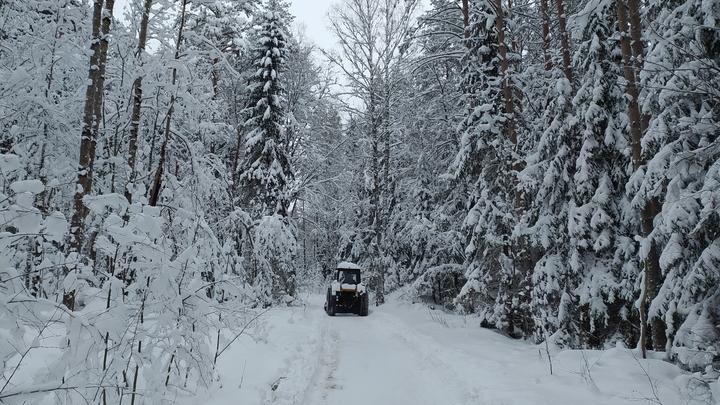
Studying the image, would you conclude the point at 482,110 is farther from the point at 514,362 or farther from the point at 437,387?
the point at 437,387

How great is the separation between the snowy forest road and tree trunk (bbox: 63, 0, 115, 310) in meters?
3.64

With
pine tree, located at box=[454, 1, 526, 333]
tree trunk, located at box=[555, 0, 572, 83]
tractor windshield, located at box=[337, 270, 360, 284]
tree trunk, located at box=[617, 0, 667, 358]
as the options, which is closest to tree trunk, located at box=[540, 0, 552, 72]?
tree trunk, located at box=[555, 0, 572, 83]

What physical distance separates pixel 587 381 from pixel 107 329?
5.65 meters

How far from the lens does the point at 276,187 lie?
665 inches

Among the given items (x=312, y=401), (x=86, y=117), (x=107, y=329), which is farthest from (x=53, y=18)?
(x=312, y=401)

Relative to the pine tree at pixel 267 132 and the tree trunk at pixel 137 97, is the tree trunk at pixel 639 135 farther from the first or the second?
the pine tree at pixel 267 132

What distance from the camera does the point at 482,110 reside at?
10266 mm

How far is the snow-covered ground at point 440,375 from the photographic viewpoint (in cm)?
479

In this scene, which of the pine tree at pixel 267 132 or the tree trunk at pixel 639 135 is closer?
the tree trunk at pixel 639 135

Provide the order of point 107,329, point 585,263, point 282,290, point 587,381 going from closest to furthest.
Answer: point 107,329, point 587,381, point 585,263, point 282,290

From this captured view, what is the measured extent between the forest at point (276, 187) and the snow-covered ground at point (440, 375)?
0.57 meters

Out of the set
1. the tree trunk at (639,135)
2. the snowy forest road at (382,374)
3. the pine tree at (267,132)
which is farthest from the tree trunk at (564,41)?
the pine tree at (267,132)

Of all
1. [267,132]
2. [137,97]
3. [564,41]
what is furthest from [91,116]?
[267,132]

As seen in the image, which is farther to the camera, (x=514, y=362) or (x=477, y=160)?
(x=477, y=160)
